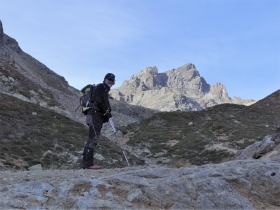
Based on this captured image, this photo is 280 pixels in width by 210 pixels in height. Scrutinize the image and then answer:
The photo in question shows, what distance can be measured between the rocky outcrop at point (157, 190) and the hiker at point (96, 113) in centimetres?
255

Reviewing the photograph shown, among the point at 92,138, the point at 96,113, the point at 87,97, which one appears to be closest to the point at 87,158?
the point at 92,138

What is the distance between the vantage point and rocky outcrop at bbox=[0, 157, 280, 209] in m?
6.36

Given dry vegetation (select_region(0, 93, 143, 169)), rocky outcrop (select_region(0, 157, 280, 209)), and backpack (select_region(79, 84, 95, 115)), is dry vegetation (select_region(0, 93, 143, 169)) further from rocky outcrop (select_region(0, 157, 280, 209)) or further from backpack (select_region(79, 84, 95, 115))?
rocky outcrop (select_region(0, 157, 280, 209))

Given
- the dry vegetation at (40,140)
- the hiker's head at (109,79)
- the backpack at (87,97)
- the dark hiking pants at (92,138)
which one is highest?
the hiker's head at (109,79)

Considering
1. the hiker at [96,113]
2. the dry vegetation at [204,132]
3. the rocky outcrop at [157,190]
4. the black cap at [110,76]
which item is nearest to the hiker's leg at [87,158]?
the hiker at [96,113]

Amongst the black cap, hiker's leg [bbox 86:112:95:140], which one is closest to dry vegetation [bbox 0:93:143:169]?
hiker's leg [bbox 86:112:95:140]

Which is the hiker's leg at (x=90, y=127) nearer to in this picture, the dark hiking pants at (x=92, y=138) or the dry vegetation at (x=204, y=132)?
the dark hiking pants at (x=92, y=138)

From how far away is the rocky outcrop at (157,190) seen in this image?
6359mm

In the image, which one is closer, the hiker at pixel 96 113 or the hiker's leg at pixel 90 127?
the hiker at pixel 96 113

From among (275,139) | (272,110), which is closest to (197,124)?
(272,110)

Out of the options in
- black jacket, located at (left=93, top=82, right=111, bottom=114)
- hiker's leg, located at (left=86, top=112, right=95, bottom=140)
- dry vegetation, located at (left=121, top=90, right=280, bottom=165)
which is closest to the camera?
black jacket, located at (left=93, top=82, right=111, bottom=114)

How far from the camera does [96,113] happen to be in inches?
401

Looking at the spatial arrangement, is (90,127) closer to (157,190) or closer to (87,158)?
(87,158)

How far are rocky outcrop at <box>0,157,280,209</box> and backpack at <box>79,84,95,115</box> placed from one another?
3.13m
